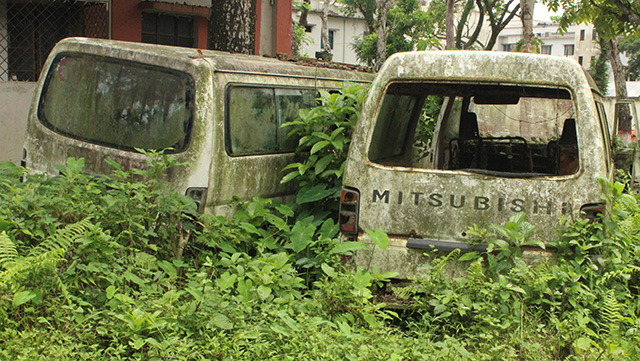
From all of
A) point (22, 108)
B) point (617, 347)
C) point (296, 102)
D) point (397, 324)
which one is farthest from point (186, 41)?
point (617, 347)

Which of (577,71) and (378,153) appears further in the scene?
(378,153)

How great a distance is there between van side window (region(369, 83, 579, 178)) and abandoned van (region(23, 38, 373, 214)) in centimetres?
121

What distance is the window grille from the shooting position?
1009cm

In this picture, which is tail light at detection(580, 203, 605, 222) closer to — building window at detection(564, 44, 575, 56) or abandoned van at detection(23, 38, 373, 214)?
abandoned van at detection(23, 38, 373, 214)

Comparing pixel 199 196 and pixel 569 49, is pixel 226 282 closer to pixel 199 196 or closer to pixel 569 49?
pixel 199 196

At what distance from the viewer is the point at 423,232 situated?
15.0 feet

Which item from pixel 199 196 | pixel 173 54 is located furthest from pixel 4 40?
pixel 199 196

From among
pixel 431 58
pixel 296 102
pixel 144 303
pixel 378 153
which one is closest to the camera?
pixel 144 303

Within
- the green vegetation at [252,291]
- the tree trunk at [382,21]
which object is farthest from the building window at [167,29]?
the green vegetation at [252,291]

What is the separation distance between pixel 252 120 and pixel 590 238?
2926 mm

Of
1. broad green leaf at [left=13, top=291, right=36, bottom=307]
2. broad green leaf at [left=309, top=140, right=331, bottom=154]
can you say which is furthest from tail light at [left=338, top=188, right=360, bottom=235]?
broad green leaf at [left=13, top=291, right=36, bottom=307]

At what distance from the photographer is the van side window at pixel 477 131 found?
5.09 metres

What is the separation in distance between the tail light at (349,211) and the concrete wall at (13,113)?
20.2ft

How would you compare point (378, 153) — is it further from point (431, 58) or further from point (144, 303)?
point (144, 303)
